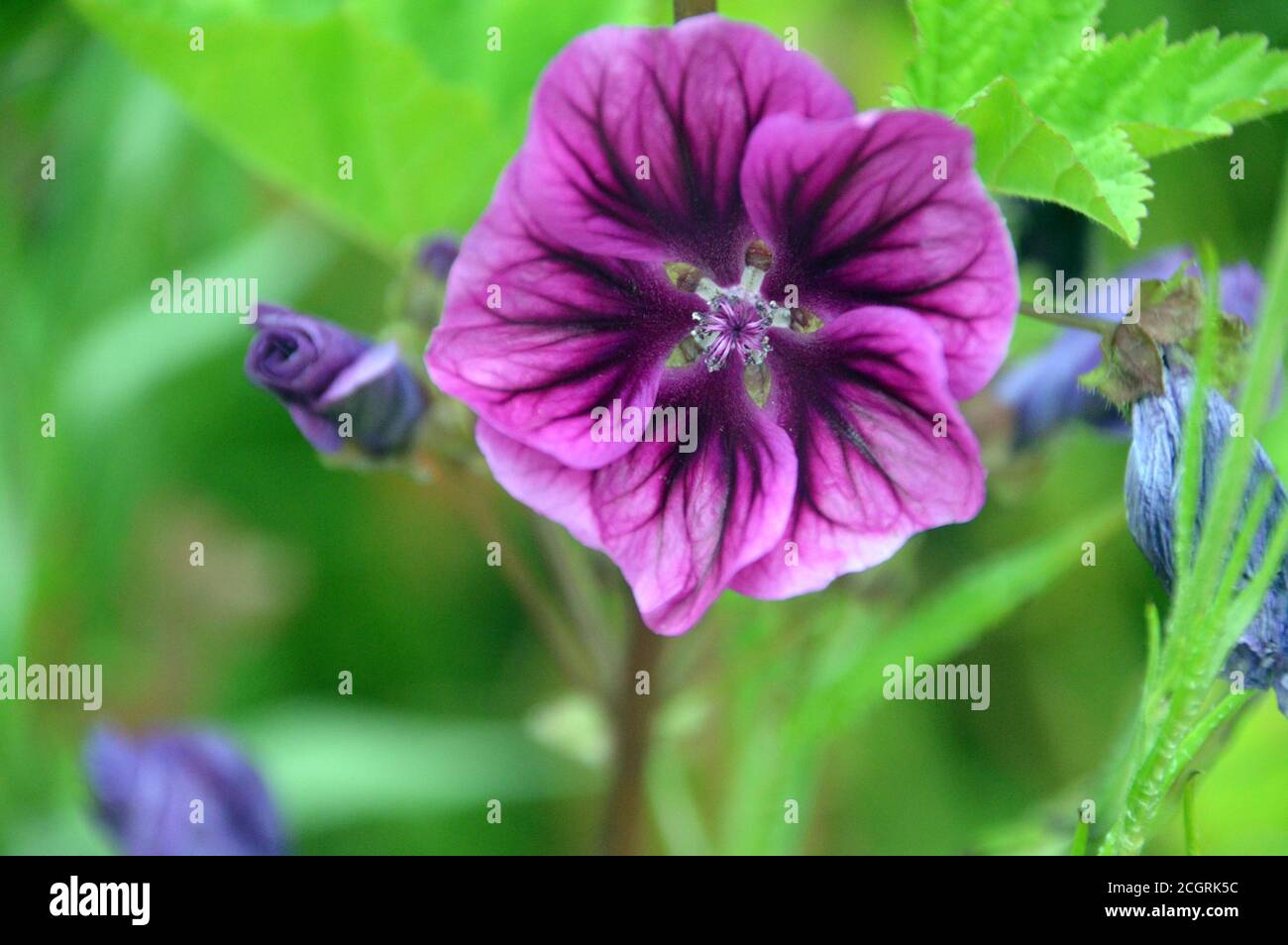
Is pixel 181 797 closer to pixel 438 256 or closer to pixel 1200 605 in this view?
pixel 438 256

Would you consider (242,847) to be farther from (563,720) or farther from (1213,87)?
(1213,87)

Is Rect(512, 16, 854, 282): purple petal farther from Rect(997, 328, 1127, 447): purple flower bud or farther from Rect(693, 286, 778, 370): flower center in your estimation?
Rect(997, 328, 1127, 447): purple flower bud

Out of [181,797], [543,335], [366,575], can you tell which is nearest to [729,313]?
[543,335]

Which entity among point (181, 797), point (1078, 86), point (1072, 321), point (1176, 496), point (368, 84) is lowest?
point (181, 797)

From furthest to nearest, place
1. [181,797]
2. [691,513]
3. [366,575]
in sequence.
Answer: [366,575] → [181,797] → [691,513]

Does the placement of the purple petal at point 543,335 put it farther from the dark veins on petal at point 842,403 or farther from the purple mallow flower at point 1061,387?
the purple mallow flower at point 1061,387
